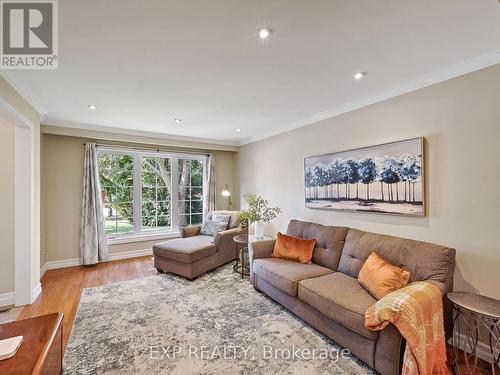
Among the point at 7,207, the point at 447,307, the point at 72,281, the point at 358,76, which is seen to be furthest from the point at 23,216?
the point at 447,307

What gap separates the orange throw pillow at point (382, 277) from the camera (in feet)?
6.52

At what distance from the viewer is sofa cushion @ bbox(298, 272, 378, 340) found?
1853 millimetres

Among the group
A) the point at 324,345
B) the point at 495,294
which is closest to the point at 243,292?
the point at 324,345

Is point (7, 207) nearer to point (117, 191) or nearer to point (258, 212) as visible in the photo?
point (117, 191)

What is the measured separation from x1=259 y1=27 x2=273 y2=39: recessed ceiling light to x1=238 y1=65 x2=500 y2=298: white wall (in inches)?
68.8

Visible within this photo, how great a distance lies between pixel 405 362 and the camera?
5.20 feet

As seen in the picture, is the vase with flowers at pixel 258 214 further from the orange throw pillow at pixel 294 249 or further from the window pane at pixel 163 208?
the window pane at pixel 163 208

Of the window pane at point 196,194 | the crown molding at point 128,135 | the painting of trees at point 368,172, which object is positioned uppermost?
the crown molding at point 128,135

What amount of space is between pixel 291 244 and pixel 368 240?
93 centimetres

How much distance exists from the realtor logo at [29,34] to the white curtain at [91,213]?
93.1 inches

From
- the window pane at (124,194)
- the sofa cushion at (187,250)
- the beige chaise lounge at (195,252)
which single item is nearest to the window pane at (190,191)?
the window pane at (124,194)

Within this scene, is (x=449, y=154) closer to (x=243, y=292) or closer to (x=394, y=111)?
(x=394, y=111)

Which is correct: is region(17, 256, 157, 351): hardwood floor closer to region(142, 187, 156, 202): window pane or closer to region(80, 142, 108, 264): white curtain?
region(80, 142, 108, 264): white curtain

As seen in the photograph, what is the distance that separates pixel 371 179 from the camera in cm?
287
